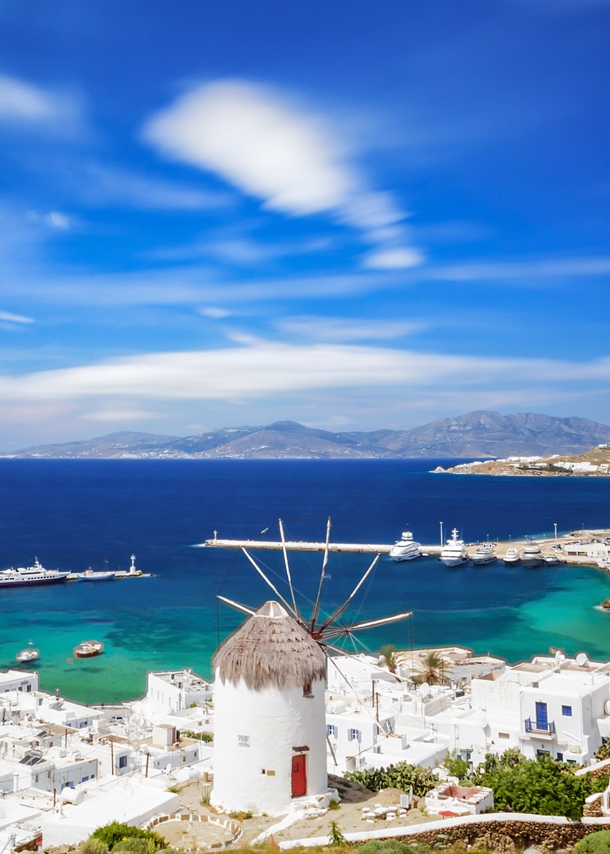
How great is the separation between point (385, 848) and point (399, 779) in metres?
6.64

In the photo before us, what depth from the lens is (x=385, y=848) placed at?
13.4 metres

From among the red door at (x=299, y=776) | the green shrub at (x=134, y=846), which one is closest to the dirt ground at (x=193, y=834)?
the green shrub at (x=134, y=846)

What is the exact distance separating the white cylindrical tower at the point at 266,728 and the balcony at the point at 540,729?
1185 centimetres

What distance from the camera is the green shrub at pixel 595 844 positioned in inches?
539

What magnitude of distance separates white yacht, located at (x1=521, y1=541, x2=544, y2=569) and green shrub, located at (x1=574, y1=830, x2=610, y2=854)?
91.1m

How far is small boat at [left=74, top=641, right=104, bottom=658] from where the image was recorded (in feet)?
189

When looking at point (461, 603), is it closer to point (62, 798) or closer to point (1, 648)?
point (1, 648)

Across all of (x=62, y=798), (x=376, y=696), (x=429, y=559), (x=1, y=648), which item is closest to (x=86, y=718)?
(x=376, y=696)

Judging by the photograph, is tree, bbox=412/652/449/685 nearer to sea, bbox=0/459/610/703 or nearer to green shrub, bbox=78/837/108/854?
sea, bbox=0/459/610/703

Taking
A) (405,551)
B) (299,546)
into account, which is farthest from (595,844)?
(299,546)

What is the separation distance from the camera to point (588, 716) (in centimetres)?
2611

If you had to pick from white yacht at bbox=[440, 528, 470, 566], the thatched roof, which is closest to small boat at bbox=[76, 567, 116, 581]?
white yacht at bbox=[440, 528, 470, 566]

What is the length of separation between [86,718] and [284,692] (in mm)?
22999

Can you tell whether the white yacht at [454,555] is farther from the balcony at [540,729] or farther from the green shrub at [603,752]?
the green shrub at [603,752]
